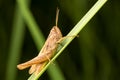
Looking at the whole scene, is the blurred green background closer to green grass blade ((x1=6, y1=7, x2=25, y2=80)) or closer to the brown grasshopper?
green grass blade ((x1=6, y1=7, x2=25, y2=80))

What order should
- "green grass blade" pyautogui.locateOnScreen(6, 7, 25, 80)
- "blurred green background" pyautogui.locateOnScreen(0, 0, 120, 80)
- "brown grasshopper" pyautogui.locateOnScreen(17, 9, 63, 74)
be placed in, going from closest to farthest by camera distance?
1. "brown grasshopper" pyautogui.locateOnScreen(17, 9, 63, 74)
2. "green grass blade" pyautogui.locateOnScreen(6, 7, 25, 80)
3. "blurred green background" pyautogui.locateOnScreen(0, 0, 120, 80)

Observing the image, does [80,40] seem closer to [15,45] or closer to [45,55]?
[15,45]

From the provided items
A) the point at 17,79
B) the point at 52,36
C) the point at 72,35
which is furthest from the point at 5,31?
the point at 72,35

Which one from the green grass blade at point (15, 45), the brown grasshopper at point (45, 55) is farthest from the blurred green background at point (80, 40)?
the brown grasshopper at point (45, 55)

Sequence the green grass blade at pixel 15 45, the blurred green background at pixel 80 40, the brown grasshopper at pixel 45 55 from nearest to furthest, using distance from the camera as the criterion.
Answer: the brown grasshopper at pixel 45 55
the green grass blade at pixel 15 45
the blurred green background at pixel 80 40

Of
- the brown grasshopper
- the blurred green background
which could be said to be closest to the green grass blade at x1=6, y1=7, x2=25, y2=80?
the blurred green background

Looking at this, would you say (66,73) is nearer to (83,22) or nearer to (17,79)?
(17,79)

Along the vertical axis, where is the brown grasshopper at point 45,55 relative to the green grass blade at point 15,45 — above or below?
above

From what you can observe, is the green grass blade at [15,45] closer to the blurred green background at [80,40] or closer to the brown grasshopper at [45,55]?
the blurred green background at [80,40]
